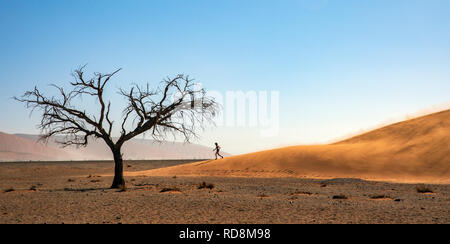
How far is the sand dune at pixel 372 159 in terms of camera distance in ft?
110

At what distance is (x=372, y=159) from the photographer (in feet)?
123

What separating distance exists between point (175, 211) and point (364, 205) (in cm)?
720

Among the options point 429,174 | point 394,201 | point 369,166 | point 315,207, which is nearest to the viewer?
point 315,207

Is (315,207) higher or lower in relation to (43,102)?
lower

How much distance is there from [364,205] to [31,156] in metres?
212

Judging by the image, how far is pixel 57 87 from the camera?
2172cm

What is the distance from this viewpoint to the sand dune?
110ft
